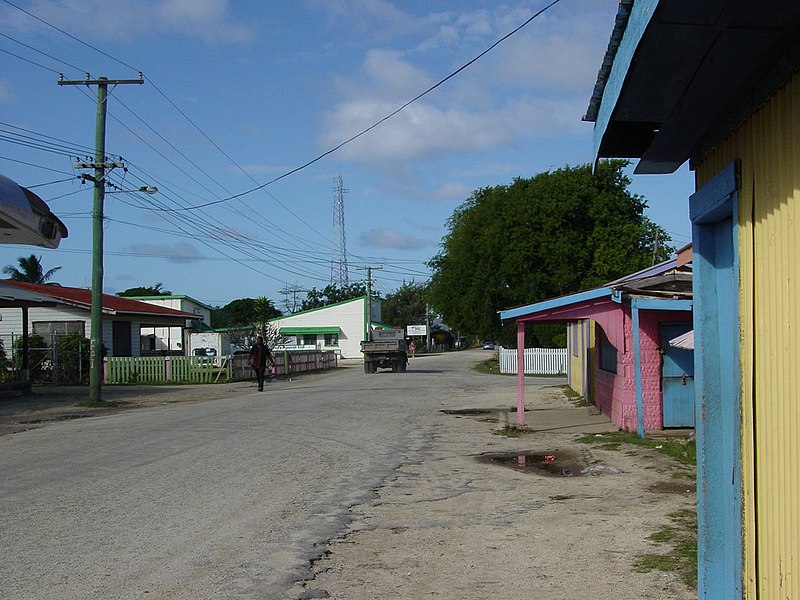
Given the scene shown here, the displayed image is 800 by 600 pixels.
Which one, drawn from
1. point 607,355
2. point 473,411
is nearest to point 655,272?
point 607,355

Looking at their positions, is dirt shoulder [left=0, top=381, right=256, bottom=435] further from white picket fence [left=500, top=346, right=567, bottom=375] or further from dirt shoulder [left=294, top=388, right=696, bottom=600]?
white picket fence [left=500, top=346, right=567, bottom=375]

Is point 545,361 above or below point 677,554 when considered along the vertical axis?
above

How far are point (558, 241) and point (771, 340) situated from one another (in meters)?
43.1

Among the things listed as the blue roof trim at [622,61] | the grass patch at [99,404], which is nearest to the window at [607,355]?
the blue roof trim at [622,61]

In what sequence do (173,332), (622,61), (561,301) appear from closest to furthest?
(622,61) < (561,301) < (173,332)

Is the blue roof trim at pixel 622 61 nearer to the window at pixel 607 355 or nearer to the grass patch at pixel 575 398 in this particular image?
the window at pixel 607 355

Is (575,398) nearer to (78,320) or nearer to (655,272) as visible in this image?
(655,272)

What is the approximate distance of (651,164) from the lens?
6.05m

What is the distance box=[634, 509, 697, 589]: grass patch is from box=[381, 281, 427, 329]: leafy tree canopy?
4631 inches

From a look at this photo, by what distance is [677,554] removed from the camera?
7059 mm

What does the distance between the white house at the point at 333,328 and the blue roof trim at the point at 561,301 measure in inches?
2731

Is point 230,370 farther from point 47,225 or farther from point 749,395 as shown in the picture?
point 749,395

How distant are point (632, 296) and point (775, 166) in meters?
11.4

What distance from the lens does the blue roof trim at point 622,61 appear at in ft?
11.7
